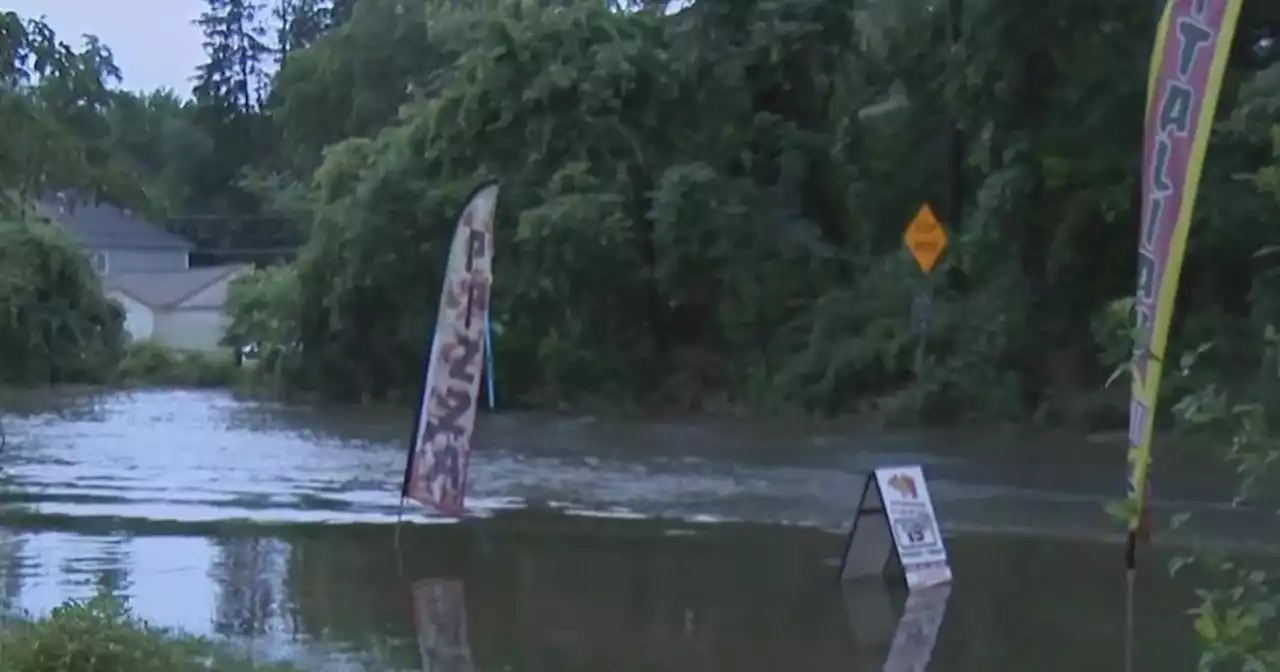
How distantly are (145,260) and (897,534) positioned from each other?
70.3 m

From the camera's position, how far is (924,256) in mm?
29062

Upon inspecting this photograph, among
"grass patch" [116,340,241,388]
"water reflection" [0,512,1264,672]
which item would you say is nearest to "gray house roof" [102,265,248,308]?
"grass patch" [116,340,241,388]

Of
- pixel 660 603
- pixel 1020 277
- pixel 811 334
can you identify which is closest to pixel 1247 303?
pixel 1020 277

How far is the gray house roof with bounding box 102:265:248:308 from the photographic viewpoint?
70000 mm

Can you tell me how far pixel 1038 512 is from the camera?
17.3m

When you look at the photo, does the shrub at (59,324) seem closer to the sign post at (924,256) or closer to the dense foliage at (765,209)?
the dense foliage at (765,209)

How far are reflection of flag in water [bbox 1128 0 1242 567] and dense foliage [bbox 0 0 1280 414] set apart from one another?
2083 cm

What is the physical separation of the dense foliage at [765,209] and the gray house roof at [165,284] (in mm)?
35569

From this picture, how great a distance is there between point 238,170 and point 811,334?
206ft

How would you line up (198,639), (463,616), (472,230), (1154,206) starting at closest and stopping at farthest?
1. (1154,206)
2. (198,639)
3. (463,616)
4. (472,230)

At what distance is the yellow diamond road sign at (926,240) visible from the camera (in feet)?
94.6

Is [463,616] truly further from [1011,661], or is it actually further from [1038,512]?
[1038,512]

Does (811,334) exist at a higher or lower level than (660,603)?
higher

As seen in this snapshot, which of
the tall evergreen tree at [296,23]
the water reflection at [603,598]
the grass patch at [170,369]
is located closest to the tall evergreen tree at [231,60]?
the tall evergreen tree at [296,23]
